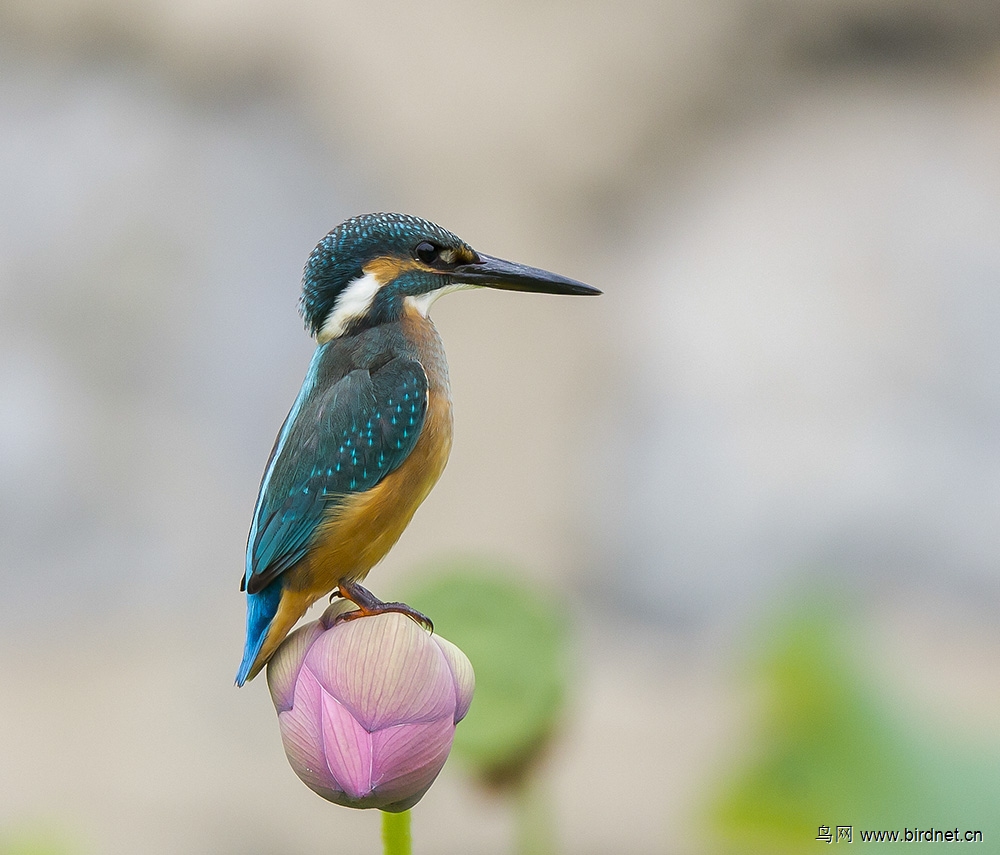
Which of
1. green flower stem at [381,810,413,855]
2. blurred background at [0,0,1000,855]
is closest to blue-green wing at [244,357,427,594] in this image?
green flower stem at [381,810,413,855]

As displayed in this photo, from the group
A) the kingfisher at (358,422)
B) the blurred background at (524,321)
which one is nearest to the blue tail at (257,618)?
the kingfisher at (358,422)

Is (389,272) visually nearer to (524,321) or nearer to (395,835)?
(395,835)

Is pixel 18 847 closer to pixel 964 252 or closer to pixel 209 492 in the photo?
pixel 209 492

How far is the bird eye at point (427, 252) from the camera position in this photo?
40cm

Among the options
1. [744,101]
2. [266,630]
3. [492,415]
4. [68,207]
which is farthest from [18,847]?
[744,101]

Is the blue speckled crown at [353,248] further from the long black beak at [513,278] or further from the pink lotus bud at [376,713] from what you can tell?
the pink lotus bud at [376,713]

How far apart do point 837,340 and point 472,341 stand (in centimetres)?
47

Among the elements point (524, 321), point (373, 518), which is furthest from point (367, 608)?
point (524, 321)

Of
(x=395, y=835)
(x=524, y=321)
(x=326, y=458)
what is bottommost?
(x=395, y=835)

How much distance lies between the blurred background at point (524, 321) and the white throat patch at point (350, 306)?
881 mm

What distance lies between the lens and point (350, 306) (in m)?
0.41

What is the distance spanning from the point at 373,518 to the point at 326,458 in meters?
0.03

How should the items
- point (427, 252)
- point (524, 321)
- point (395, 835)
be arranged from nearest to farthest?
point (395, 835)
point (427, 252)
point (524, 321)

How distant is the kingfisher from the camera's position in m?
0.37
